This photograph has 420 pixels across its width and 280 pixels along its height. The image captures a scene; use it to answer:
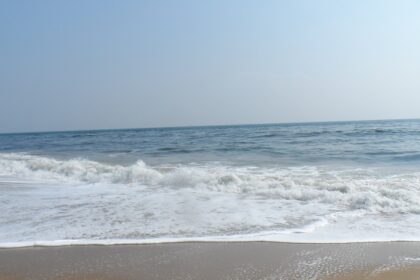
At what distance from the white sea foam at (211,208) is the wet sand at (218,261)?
33 cm

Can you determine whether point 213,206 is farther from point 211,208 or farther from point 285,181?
point 285,181

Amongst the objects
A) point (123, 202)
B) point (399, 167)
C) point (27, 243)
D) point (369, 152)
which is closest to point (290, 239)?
point (27, 243)

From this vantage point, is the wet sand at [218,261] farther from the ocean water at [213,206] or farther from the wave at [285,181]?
the wave at [285,181]

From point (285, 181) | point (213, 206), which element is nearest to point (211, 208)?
point (213, 206)

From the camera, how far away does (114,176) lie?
44.9 feet

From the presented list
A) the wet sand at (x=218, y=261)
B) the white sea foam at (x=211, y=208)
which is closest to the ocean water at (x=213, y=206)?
the white sea foam at (x=211, y=208)

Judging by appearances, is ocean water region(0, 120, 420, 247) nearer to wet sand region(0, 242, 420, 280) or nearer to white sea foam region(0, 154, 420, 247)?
white sea foam region(0, 154, 420, 247)

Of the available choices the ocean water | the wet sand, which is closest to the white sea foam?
the ocean water

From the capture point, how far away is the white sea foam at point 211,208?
6.44 metres

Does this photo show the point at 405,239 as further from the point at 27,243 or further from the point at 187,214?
the point at 27,243

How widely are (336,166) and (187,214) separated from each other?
8622 millimetres

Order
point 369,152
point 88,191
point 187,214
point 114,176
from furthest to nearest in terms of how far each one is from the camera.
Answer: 1. point 369,152
2. point 114,176
3. point 88,191
4. point 187,214

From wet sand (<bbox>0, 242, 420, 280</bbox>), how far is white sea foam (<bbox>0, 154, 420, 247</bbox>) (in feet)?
1.08

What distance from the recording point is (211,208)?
8.46 meters
